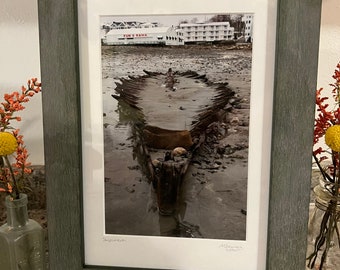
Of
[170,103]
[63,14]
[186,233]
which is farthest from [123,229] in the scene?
[63,14]

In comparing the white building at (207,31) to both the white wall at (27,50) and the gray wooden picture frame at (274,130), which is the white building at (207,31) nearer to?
the gray wooden picture frame at (274,130)

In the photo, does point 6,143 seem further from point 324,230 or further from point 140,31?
point 324,230

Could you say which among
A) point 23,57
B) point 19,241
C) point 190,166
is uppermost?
point 23,57

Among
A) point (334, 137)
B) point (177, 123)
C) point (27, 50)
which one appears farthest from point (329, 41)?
point (27, 50)

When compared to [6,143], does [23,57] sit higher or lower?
higher

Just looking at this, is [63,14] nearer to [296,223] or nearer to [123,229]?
[123,229]

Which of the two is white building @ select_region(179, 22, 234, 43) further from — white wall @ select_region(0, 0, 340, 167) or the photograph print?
white wall @ select_region(0, 0, 340, 167)

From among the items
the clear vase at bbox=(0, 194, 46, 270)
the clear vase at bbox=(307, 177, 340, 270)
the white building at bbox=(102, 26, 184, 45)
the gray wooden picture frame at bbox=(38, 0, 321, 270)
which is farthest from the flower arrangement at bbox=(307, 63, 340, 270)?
the clear vase at bbox=(0, 194, 46, 270)
